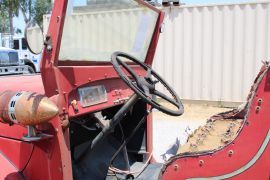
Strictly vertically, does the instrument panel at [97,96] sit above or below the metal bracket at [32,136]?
above

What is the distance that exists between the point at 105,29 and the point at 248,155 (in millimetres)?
1416

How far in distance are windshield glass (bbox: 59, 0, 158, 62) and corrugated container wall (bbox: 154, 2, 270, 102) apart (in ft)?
21.3

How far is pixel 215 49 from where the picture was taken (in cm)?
953

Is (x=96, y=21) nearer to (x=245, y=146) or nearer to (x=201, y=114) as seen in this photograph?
(x=245, y=146)

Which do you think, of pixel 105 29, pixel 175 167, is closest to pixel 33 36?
pixel 105 29

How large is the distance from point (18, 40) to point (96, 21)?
16299 mm

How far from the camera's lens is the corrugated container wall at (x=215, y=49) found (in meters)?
9.10

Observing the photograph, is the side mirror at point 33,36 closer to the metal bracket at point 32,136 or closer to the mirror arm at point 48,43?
the mirror arm at point 48,43

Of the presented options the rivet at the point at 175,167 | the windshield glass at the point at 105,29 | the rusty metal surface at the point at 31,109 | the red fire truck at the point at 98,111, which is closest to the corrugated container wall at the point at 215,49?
the red fire truck at the point at 98,111

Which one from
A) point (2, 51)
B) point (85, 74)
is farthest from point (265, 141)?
point (2, 51)

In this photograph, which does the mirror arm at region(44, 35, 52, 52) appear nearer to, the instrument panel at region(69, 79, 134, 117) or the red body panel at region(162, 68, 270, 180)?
the instrument panel at region(69, 79, 134, 117)

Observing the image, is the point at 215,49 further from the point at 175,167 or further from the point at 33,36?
the point at 175,167

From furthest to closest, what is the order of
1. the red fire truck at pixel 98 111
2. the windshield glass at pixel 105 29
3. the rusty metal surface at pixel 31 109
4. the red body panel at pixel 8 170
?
the windshield glass at pixel 105 29 < the red body panel at pixel 8 170 < the red fire truck at pixel 98 111 < the rusty metal surface at pixel 31 109

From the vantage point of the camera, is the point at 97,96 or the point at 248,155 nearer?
the point at 248,155
